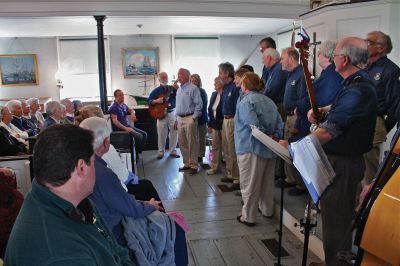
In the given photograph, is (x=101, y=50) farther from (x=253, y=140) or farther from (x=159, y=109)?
(x=253, y=140)

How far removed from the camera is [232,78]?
4414 millimetres

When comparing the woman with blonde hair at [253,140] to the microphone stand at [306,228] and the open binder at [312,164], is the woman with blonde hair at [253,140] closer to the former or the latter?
the microphone stand at [306,228]

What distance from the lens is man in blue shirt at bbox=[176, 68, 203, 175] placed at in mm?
4977

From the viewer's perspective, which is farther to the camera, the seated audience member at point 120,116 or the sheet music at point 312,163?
the seated audience member at point 120,116

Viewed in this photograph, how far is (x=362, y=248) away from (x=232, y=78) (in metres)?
3.29

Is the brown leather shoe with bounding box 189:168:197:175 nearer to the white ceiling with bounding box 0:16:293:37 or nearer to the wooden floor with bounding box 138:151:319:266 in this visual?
the wooden floor with bounding box 138:151:319:266

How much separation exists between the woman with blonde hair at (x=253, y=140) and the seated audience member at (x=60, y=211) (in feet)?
6.71

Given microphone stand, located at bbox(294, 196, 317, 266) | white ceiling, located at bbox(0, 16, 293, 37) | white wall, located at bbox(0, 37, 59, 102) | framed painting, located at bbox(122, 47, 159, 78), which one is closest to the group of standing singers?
microphone stand, located at bbox(294, 196, 317, 266)

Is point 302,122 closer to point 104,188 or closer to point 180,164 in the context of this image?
point 104,188

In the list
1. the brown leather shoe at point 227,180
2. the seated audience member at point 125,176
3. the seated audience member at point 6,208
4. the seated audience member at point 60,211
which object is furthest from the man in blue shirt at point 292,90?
the seated audience member at point 60,211

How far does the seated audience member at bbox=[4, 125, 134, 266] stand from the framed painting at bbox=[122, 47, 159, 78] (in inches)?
368

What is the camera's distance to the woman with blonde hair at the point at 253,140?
3.04m

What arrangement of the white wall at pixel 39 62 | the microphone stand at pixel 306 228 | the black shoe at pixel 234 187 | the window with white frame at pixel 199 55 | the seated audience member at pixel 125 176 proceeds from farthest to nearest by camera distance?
the window with white frame at pixel 199 55, the white wall at pixel 39 62, the black shoe at pixel 234 187, the seated audience member at pixel 125 176, the microphone stand at pixel 306 228

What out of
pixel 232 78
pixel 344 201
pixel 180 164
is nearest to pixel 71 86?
pixel 180 164
